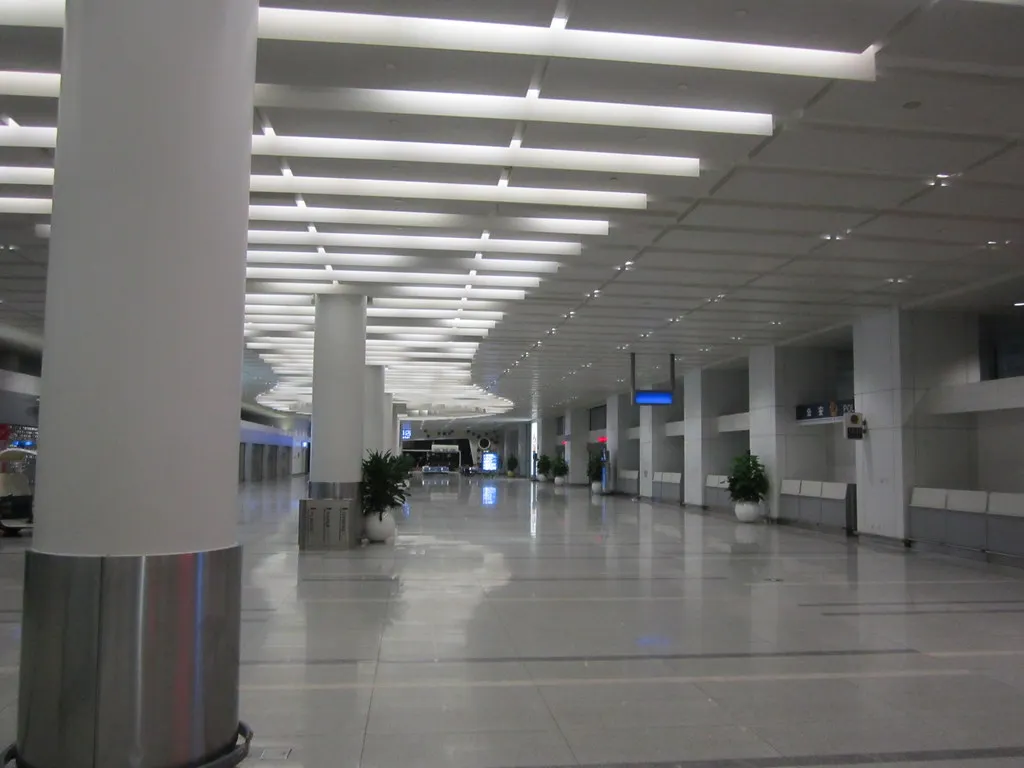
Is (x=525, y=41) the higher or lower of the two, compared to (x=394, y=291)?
higher

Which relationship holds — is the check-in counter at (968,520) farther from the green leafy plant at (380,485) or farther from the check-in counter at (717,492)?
the green leafy plant at (380,485)

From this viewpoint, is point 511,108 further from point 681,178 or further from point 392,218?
point 392,218

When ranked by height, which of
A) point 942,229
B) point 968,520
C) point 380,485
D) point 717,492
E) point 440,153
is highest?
point 440,153

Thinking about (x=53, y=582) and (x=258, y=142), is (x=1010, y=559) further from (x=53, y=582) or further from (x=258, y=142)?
(x=53, y=582)

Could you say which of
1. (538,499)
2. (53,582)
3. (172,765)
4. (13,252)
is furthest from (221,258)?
(538,499)

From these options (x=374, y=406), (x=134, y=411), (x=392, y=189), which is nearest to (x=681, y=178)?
(x=392, y=189)

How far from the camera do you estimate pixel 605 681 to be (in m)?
6.02

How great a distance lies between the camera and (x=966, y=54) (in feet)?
21.1

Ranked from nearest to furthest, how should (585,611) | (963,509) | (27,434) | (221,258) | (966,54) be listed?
(221,258) < (966,54) < (585,611) < (963,509) < (27,434)

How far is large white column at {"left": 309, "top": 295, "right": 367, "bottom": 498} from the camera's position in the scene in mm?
15047

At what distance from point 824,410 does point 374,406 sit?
14023 mm

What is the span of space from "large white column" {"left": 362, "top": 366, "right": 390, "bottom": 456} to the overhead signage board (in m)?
13.2

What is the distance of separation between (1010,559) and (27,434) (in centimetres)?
2662

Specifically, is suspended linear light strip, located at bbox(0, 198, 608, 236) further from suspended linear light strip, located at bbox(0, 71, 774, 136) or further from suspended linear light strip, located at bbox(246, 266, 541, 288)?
suspended linear light strip, located at bbox(0, 71, 774, 136)
